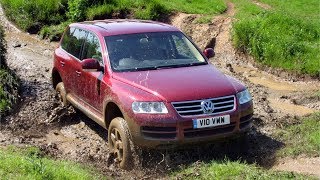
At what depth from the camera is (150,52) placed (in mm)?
8156

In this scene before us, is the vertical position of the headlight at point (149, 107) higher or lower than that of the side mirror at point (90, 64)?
lower

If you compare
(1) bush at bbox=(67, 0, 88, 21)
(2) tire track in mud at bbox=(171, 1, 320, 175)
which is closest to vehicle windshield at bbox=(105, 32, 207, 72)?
(2) tire track in mud at bbox=(171, 1, 320, 175)

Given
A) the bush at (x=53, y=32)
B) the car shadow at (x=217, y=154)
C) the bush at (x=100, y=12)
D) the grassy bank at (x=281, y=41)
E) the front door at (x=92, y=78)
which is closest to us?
the car shadow at (x=217, y=154)

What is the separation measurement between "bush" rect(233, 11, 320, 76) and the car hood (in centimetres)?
724

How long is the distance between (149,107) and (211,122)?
2.68 feet

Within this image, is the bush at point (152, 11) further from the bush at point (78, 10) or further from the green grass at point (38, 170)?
the green grass at point (38, 170)

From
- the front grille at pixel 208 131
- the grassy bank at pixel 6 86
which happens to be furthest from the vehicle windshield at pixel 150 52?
the grassy bank at pixel 6 86

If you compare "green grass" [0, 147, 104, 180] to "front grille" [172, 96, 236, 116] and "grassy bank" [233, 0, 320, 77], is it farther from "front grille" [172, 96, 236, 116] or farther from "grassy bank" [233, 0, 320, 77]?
"grassy bank" [233, 0, 320, 77]

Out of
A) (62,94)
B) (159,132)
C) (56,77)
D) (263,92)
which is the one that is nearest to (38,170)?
(159,132)

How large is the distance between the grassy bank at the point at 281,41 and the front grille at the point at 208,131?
7613mm

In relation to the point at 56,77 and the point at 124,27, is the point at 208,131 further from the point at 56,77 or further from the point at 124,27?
the point at 56,77

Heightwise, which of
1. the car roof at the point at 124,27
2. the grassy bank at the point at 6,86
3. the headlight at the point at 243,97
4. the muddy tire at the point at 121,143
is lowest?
the grassy bank at the point at 6,86

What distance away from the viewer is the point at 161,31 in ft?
28.2

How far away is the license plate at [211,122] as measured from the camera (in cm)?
682
